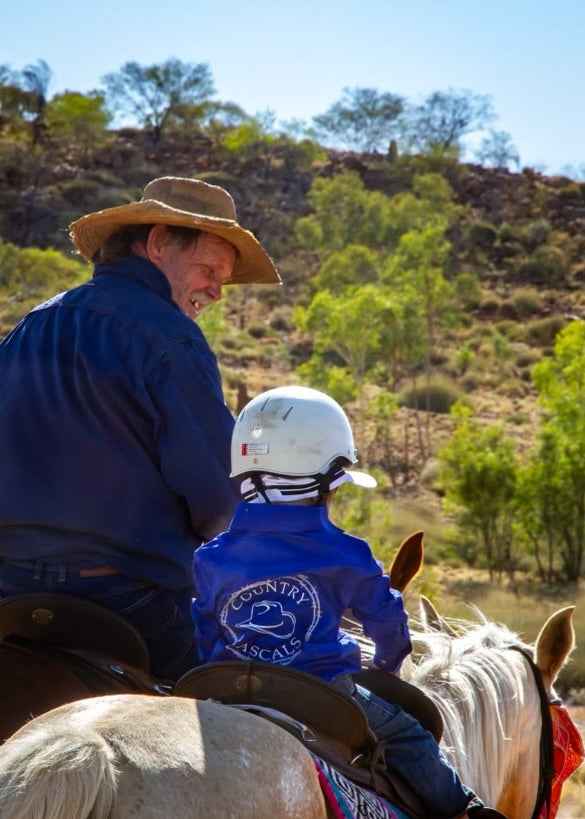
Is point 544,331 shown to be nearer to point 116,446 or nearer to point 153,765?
point 116,446

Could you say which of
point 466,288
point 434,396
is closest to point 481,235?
point 466,288

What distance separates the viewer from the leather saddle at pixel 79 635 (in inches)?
131

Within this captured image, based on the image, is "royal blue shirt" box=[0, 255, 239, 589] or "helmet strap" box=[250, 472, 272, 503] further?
"royal blue shirt" box=[0, 255, 239, 589]

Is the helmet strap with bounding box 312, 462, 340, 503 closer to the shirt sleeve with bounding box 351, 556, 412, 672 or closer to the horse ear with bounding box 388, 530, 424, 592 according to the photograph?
the shirt sleeve with bounding box 351, 556, 412, 672

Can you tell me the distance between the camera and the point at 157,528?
140 inches

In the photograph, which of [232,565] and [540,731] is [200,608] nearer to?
[232,565]

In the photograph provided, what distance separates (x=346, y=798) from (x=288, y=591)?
0.57 metres

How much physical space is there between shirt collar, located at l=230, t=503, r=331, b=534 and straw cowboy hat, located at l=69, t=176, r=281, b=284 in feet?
4.59

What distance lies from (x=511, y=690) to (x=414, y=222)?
221 ft

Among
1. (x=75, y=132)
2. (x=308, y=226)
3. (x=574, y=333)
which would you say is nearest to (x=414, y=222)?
(x=308, y=226)

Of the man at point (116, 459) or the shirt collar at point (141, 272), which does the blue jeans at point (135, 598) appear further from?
the shirt collar at point (141, 272)

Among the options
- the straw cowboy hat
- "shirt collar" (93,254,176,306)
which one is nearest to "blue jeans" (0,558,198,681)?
"shirt collar" (93,254,176,306)

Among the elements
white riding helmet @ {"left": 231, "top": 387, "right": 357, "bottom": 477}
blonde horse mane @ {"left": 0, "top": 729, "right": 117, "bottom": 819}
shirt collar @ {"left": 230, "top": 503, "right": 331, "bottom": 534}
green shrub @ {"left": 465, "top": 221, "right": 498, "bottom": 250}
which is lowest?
blonde horse mane @ {"left": 0, "top": 729, "right": 117, "bottom": 819}

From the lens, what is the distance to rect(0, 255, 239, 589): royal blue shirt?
348 cm
